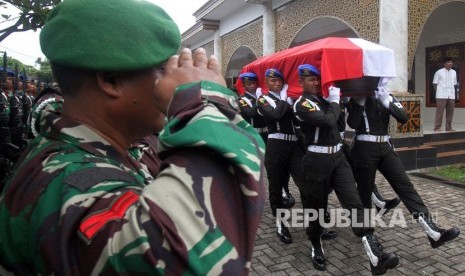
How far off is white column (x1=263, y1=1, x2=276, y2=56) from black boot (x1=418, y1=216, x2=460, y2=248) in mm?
7682

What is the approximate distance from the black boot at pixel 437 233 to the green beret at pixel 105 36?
3.44 m

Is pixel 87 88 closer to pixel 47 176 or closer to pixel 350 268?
pixel 47 176

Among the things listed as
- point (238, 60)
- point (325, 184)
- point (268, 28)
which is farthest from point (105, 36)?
point (238, 60)

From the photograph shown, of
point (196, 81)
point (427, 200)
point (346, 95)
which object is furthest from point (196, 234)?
point (427, 200)

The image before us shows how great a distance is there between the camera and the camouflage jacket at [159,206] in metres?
0.60

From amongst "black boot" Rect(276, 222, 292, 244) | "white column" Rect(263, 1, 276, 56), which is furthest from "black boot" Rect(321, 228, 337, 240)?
"white column" Rect(263, 1, 276, 56)

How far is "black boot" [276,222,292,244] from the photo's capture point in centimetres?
388

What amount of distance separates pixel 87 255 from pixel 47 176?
0.58 feet

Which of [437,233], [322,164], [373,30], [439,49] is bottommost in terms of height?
[437,233]

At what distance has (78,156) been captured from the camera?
75 cm

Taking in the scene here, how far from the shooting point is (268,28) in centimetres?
1041

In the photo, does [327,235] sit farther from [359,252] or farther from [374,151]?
[374,151]

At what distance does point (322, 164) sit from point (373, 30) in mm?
4420
